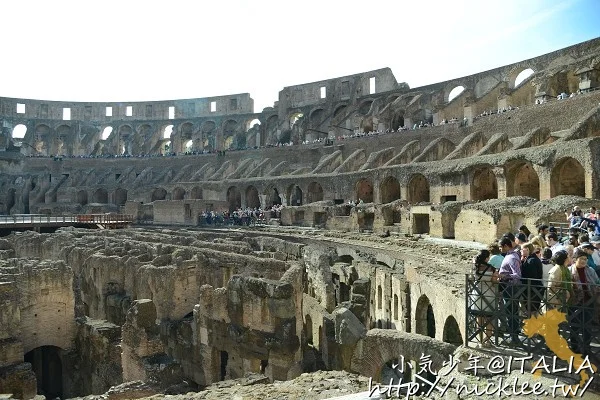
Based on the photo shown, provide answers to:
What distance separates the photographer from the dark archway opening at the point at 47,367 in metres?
12.3

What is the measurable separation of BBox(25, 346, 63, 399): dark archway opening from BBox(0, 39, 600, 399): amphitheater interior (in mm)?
52

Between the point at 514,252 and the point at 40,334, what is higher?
the point at 514,252

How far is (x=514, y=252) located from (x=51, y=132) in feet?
220

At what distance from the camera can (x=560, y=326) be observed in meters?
5.56

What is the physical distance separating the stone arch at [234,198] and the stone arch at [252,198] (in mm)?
1124

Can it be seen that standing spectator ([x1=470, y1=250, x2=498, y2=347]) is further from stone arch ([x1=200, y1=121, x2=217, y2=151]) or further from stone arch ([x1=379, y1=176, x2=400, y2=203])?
stone arch ([x1=200, y1=121, x2=217, y2=151])

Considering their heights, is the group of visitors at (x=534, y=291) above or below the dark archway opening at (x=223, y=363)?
above

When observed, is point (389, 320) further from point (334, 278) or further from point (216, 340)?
point (216, 340)

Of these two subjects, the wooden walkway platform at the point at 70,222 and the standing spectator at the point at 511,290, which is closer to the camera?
the standing spectator at the point at 511,290

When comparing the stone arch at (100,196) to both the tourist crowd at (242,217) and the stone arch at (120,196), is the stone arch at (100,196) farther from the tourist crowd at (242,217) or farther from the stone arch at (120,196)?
the tourist crowd at (242,217)

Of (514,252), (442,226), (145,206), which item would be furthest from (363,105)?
(514,252)

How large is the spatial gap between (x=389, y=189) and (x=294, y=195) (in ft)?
36.7

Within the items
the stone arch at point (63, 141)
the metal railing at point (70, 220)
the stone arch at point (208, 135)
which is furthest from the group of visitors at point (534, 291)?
the stone arch at point (63, 141)

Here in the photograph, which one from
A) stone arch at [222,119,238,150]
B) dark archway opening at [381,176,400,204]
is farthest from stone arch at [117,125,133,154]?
dark archway opening at [381,176,400,204]
